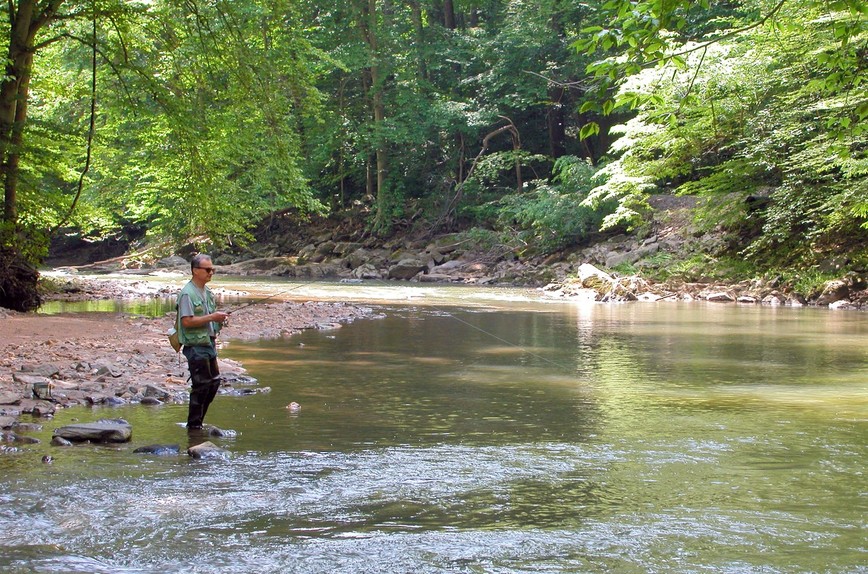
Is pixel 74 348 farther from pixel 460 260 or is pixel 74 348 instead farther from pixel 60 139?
pixel 460 260

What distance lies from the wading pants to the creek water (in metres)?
0.18

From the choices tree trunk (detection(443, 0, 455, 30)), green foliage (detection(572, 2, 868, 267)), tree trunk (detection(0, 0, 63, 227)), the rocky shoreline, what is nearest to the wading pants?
the rocky shoreline

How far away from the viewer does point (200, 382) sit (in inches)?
262

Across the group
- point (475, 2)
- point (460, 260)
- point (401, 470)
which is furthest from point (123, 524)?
point (475, 2)

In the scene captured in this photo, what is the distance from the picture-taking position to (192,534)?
4.31m

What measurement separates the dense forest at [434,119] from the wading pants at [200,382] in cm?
329

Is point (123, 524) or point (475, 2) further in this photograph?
point (475, 2)

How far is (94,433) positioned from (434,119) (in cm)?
3221

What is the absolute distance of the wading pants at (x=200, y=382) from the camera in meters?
6.65

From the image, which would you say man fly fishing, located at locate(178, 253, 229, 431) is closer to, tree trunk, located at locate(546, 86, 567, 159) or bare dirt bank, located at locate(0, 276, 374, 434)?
bare dirt bank, located at locate(0, 276, 374, 434)

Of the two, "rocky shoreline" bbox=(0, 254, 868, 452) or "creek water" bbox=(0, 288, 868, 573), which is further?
"rocky shoreline" bbox=(0, 254, 868, 452)

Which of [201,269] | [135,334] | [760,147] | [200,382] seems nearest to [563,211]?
[760,147]

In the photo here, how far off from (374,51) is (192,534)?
112ft

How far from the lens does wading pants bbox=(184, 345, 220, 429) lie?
6648 mm
